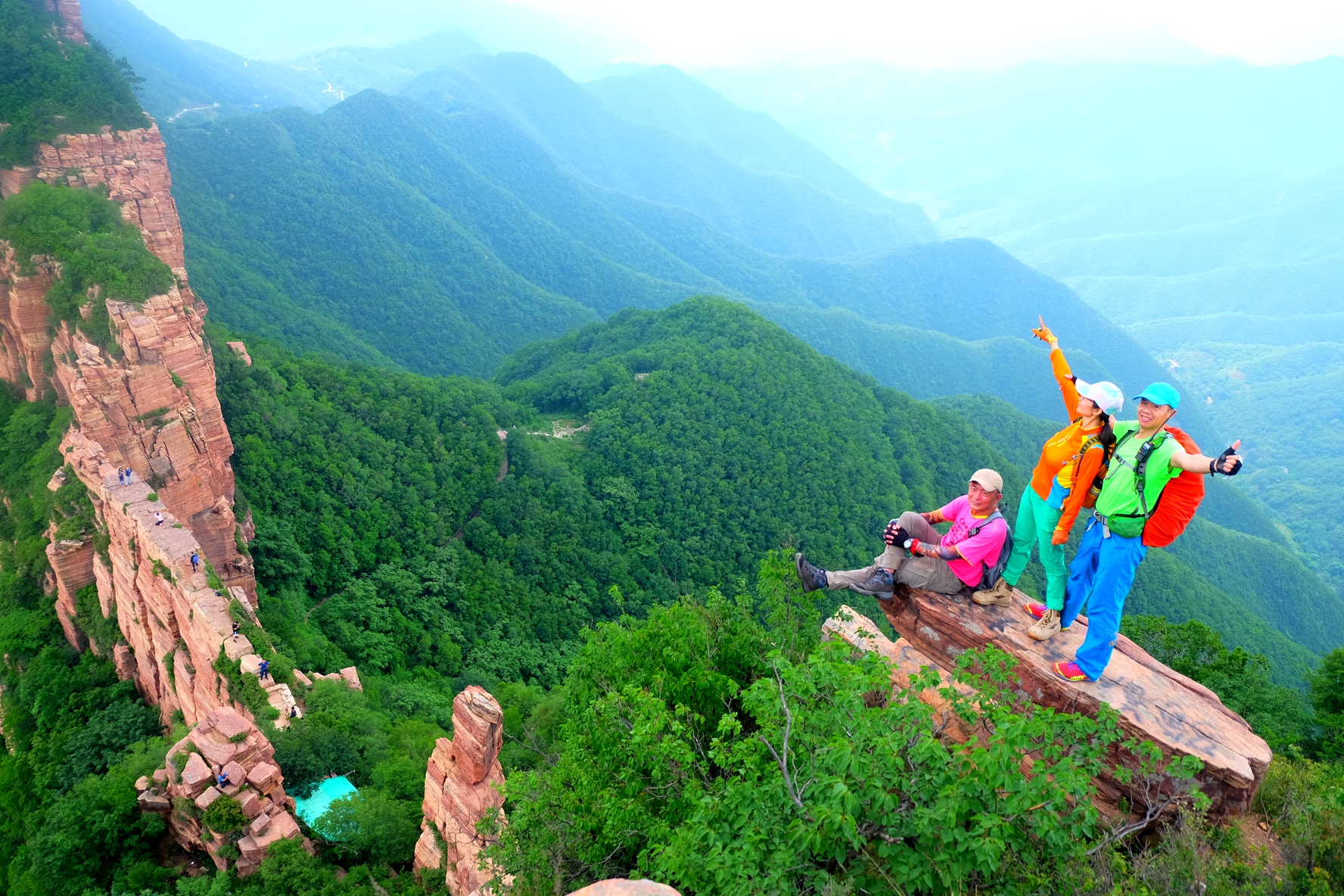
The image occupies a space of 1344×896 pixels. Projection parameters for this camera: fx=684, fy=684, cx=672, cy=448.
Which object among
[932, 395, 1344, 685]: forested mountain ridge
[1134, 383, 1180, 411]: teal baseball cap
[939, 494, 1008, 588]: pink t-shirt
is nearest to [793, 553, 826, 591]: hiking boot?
[939, 494, 1008, 588]: pink t-shirt

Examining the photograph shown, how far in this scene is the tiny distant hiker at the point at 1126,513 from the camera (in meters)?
9.81

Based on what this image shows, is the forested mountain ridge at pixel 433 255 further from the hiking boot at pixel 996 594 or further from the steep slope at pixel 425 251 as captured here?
the hiking boot at pixel 996 594

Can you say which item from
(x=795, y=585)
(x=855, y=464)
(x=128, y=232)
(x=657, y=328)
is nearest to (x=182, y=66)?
(x=657, y=328)

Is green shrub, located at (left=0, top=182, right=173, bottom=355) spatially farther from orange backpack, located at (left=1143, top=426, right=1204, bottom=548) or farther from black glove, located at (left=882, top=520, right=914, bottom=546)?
orange backpack, located at (left=1143, top=426, right=1204, bottom=548)

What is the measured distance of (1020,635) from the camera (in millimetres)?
12141

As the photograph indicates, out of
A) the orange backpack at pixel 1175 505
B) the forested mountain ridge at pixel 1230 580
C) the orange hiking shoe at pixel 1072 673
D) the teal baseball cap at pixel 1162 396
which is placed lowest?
the forested mountain ridge at pixel 1230 580

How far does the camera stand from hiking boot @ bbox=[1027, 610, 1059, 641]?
11945mm

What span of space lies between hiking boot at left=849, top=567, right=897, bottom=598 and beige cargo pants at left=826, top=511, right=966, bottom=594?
0.21 feet

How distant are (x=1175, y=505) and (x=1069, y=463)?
152 cm

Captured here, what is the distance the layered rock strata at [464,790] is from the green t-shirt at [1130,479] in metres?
12.8

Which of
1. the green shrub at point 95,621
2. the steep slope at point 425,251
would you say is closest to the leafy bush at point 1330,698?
the green shrub at point 95,621

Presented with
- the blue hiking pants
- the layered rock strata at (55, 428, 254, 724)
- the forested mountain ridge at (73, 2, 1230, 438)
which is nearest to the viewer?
the blue hiking pants

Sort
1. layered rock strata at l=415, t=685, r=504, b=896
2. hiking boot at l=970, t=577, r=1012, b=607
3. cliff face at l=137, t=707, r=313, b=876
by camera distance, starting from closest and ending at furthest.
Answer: hiking boot at l=970, t=577, r=1012, b=607 → layered rock strata at l=415, t=685, r=504, b=896 → cliff face at l=137, t=707, r=313, b=876

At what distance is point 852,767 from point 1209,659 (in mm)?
28148
